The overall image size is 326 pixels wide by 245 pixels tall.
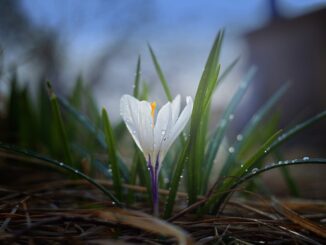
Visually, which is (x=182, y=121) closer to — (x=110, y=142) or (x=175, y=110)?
(x=175, y=110)

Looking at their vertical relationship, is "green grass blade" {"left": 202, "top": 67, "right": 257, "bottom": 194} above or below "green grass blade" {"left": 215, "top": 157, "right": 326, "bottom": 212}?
above

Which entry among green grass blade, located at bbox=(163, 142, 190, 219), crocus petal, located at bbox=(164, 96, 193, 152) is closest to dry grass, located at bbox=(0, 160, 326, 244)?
green grass blade, located at bbox=(163, 142, 190, 219)

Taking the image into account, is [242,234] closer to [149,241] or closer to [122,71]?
[149,241]

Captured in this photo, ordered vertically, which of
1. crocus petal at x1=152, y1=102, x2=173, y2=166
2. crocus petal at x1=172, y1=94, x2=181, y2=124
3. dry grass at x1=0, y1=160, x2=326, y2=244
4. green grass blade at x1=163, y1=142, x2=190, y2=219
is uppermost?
crocus petal at x1=172, y1=94, x2=181, y2=124

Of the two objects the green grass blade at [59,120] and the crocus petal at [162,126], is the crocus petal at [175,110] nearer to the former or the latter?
the crocus petal at [162,126]

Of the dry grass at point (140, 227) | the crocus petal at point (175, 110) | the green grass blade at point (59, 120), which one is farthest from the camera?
the green grass blade at point (59, 120)

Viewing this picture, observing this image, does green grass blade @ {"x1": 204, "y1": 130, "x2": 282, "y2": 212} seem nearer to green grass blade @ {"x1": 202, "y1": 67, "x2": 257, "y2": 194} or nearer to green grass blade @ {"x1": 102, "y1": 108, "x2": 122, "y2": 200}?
green grass blade @ {"x1": 202, "y1": 67, "x2": 257, "y2": 194}

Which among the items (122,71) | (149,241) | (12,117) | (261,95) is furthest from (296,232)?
(122,71)

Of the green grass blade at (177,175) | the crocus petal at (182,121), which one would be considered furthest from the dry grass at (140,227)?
the crocus petal at (182,121)
